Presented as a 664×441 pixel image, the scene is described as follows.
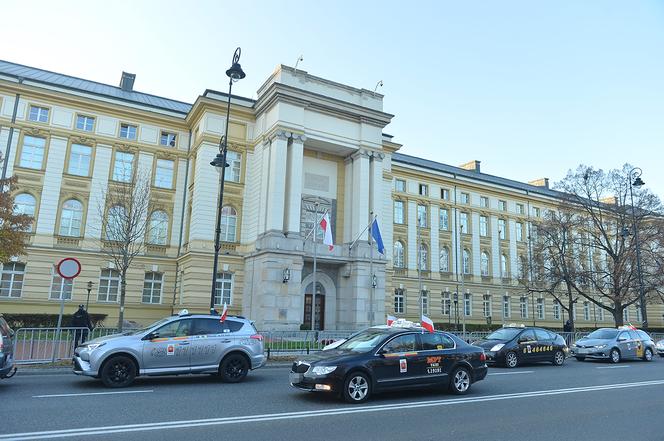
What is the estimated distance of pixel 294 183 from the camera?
1235 inches

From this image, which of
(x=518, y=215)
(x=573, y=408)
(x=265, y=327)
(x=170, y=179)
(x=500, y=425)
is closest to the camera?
(x=500, y=425)

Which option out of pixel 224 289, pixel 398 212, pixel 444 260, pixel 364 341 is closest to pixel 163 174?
pixel 224 289

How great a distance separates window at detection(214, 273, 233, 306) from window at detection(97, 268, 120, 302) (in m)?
6.59

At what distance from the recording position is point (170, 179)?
3441 cm

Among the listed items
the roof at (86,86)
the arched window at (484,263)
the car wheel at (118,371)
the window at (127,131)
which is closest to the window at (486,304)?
the arched window at (484,263)

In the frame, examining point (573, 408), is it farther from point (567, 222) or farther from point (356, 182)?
point (567, 222)

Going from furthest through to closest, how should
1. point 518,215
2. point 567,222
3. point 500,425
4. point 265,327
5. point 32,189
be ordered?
point 518,215
point 567,222
point 32,189
point 265,327
point 500,425

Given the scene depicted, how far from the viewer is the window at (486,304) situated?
4916 cm

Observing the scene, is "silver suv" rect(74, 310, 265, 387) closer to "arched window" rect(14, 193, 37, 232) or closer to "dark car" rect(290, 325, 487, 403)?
"dark car" rect(290, 325, 487, 403)

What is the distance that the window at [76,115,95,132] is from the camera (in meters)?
32.4

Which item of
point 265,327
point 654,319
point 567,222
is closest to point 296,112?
point 265,327

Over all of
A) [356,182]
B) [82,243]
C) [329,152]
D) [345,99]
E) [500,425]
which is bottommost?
[500,425]

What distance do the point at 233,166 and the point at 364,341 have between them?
82.8 feet

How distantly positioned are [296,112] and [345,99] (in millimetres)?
4716
